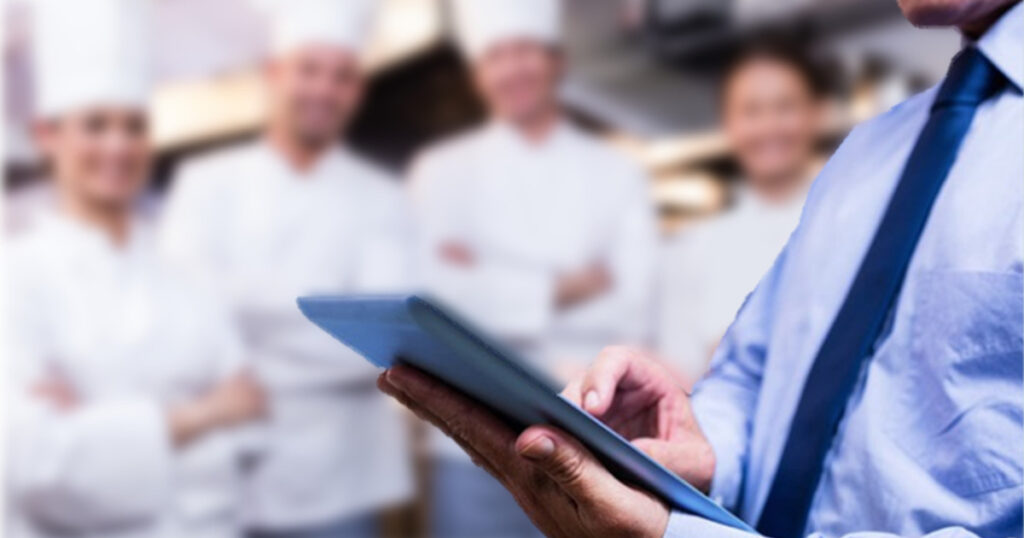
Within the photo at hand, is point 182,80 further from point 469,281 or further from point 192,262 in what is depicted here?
point 469,281

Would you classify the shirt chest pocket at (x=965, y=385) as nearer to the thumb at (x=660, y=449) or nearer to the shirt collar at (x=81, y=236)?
the thumb at (x=660, y=449)

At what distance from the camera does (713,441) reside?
0.62 m

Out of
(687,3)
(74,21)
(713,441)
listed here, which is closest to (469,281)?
(687,3)

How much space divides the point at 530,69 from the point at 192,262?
730 mm

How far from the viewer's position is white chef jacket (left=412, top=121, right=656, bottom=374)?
2.01 m

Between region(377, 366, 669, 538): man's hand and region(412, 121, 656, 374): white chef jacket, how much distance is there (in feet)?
4.91

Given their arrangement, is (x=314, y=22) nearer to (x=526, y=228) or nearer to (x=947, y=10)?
(x=526, y=228)

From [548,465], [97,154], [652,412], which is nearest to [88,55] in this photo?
[97,154]

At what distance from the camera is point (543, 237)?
2.04 meters

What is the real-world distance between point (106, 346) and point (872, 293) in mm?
1657

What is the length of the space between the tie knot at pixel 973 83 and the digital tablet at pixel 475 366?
0.75ft

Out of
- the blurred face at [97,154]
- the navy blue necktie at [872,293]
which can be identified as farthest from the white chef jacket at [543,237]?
the navy blue necktie at [872,293]

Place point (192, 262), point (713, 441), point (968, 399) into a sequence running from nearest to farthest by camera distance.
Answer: point (968, 399) → point (713, 441) → point (192, 262)

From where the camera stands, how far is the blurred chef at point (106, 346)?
1.89 meters
